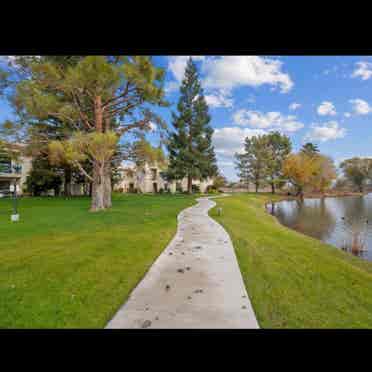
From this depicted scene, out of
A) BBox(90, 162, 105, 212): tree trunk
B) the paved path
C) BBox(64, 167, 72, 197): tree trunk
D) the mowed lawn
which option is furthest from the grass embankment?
BBox(64, 167, 72, 197): tree trunk

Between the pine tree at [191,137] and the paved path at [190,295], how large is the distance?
23.2 m

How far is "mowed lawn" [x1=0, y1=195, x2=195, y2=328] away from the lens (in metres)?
2.05

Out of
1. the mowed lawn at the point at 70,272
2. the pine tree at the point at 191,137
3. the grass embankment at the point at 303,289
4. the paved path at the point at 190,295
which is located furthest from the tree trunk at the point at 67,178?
the grass embankment at the point at 303,289

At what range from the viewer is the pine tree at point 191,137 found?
26.9 meters

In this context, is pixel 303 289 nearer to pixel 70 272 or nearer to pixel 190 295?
pixel 190 295

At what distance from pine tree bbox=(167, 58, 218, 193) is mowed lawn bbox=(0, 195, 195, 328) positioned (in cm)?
2142

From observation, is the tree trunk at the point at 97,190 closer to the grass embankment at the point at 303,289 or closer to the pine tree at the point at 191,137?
the grass embankment at the point at 303,289

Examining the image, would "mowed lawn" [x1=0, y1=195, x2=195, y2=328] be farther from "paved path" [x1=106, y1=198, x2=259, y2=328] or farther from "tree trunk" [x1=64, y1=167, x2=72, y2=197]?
"tree trunk" [x1=64, y1=167, x2=72, y2=197]

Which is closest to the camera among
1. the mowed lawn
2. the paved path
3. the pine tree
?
the paved path

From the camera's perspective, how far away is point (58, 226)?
21.4 ft

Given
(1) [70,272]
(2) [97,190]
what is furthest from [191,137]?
(1) [70,272]
